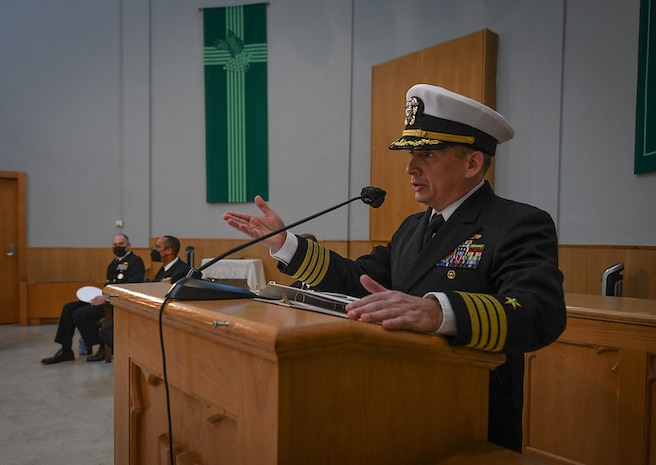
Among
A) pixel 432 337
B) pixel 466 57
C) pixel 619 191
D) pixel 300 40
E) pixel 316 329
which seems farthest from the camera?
pixel 300 40

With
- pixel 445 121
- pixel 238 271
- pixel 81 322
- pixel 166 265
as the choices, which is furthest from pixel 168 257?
pixel 445 121

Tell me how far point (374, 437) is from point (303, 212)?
17.9 feet

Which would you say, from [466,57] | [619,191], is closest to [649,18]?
[619,191]

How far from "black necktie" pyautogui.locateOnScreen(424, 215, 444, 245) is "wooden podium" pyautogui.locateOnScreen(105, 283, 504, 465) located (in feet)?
1.44

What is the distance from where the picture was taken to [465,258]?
1.23 m

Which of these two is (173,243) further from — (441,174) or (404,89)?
(441,174)

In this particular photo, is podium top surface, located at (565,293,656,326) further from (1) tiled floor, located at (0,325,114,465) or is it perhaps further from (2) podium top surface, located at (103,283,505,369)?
(1) tiled floor, located at (0,325,114,465)

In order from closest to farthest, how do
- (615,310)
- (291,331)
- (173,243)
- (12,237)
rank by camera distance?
(291,331) < (615,310) < (173,243) < (12,237)

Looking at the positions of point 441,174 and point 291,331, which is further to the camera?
point 441,174

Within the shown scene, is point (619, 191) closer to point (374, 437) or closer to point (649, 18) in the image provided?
point (649, 18)

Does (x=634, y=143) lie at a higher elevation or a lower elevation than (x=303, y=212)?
higher

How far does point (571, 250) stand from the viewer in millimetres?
3723

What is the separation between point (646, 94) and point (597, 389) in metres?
2.00

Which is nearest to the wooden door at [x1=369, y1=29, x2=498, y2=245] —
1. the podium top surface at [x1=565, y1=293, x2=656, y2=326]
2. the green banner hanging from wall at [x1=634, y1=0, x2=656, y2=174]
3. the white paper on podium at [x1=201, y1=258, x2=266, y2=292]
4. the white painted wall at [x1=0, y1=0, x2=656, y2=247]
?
the white painted wall at [x1=0, y1=0, x2=656, y2=247]
